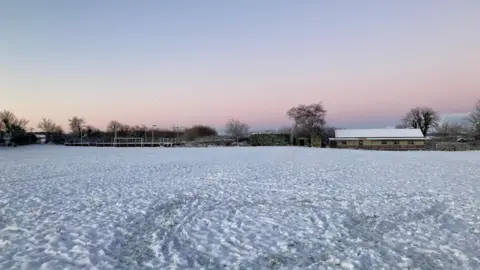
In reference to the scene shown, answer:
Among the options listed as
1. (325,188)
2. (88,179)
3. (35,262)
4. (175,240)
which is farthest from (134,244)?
(88,179)

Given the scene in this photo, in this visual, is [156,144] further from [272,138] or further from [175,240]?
[175,240]

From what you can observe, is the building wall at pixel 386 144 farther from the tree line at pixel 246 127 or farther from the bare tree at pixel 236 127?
the bare tree at pixel 236 127

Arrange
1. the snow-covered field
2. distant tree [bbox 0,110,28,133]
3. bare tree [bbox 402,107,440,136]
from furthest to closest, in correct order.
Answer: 1. bare tree [bbox 402,107,440,136]
2. distant tree [bbox 0,110,28,133]
3. the snow-covered field

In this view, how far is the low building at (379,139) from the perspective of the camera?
50.5 m

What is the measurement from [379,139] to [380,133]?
61.6 inches

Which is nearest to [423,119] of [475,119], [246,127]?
[475,119]

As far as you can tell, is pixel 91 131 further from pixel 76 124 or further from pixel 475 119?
pixel 475 119

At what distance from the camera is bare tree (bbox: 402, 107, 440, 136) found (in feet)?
249

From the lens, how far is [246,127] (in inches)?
3086

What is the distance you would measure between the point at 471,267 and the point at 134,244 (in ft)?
16.2

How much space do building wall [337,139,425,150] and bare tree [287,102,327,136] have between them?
35.9ft

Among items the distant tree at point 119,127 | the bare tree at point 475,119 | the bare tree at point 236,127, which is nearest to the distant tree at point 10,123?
the distant tree at point 119,127

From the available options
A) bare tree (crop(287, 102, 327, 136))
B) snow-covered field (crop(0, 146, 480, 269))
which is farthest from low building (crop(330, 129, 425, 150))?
snow-covered field (crop(0, 146, 480, 269))

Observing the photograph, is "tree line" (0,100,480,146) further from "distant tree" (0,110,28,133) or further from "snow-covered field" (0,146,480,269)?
"snow-covered field" (0,146,480,269)
